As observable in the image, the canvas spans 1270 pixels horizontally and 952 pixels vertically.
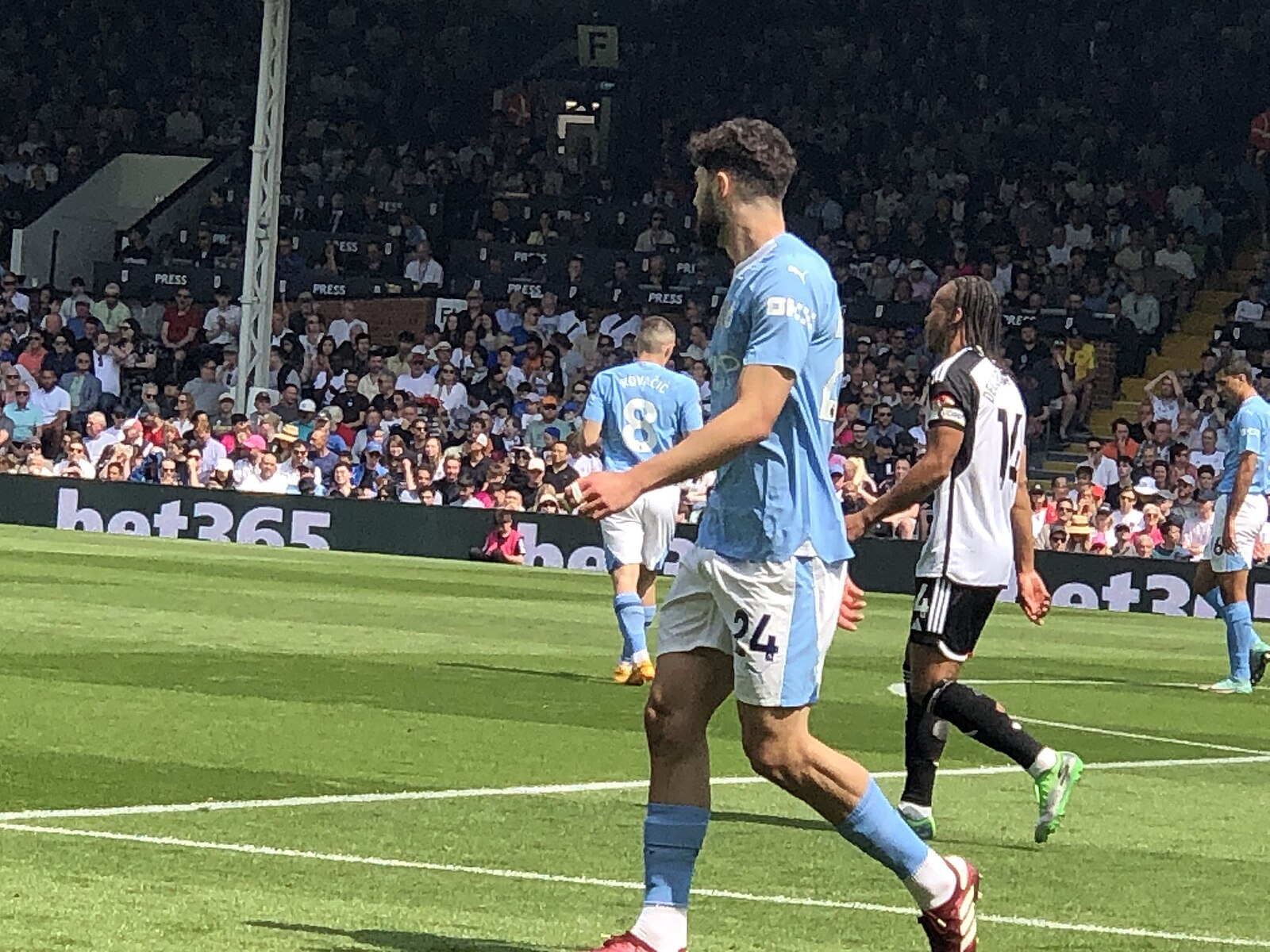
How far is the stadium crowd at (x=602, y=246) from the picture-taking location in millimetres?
28734

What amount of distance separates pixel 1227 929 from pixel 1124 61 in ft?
110

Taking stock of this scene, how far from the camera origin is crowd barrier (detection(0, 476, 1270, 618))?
85.1 ft

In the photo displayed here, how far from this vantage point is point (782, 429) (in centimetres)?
593

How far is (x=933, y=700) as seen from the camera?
28.5ft

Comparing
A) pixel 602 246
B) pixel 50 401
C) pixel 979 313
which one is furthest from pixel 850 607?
pixel 602 246

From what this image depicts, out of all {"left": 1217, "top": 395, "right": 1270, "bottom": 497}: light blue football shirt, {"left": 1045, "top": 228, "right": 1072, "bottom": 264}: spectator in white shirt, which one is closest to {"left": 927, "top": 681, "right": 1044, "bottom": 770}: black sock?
{"left": 1217, "top": 395, "right": 1270, "bottom": 497}: light blue football shirt

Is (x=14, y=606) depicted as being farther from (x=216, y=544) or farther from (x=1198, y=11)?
(x=1198, y=11)

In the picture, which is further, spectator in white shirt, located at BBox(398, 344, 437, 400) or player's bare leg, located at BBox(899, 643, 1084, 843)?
spectator in white shirt, located at BBox(398, 344, 437, 400)

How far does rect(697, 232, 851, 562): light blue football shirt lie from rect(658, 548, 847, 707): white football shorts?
0.15 feet

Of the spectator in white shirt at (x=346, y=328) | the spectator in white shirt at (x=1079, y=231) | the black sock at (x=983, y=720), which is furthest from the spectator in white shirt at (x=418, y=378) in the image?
the black sock at (x=983, y=720)

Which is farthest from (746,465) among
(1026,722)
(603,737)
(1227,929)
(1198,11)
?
(1198,11)

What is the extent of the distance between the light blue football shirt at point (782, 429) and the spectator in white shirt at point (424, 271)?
29.9 meters

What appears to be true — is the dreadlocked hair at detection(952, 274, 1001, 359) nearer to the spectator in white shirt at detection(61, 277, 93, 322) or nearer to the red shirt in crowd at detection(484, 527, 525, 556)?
the red shirt in crowd at detection(484, 527, 525, 556)

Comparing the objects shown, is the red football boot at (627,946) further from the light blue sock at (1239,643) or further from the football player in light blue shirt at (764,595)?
the light blue sock at (1239,643)
